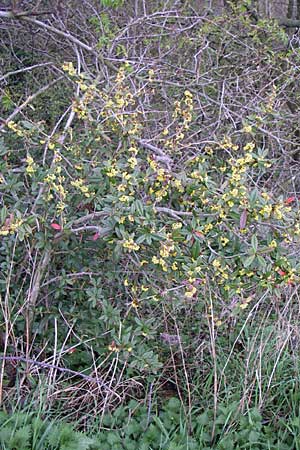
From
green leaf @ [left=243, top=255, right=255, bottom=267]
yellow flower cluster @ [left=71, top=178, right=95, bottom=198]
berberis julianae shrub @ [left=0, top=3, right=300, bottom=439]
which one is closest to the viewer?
green leaf @ [left=243, top=255, right=255, bottom=267]

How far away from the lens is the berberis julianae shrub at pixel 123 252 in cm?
275

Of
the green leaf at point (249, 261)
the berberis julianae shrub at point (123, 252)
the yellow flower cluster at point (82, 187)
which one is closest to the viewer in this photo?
the green leaf at point (249, 261)

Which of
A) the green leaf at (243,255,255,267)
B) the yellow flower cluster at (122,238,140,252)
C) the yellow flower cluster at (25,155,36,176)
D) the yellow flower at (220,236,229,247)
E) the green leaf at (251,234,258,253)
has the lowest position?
the yellow flower at (220,236,229,247)

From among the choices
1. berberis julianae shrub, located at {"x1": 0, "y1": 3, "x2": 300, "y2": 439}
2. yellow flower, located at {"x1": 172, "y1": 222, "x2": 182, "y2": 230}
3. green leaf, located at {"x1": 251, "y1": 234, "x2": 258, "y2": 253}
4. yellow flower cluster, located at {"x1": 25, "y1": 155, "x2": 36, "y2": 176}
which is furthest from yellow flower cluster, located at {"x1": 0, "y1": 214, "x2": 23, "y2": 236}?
green leaf, located at {"x1": 251, "y1": 234, "x2": 258, "y2": 253}

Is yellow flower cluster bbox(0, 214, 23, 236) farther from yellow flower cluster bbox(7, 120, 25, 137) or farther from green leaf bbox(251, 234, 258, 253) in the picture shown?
green leaf bbox(251, 234, 258, 253)

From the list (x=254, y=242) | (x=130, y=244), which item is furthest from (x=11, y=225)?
(x=254, y=242)

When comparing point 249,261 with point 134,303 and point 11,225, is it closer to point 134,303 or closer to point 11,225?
point 134,303

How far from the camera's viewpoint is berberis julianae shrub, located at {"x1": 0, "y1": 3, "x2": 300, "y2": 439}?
108 inches

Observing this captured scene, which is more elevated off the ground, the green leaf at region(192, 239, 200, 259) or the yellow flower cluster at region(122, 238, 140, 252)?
the yellow flower cluster at region(122, 238, 140, 252)

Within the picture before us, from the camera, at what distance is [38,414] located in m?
2.71

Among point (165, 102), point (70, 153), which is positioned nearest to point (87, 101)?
point (70, 153)

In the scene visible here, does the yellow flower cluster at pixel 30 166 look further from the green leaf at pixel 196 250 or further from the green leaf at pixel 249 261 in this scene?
the green leaf at pixel 249 261

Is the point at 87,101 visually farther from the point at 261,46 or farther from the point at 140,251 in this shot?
the point at 261,46

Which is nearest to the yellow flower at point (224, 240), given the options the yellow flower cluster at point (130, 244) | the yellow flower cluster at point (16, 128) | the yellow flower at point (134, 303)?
the yellow flower cluster at point (130, 244)
